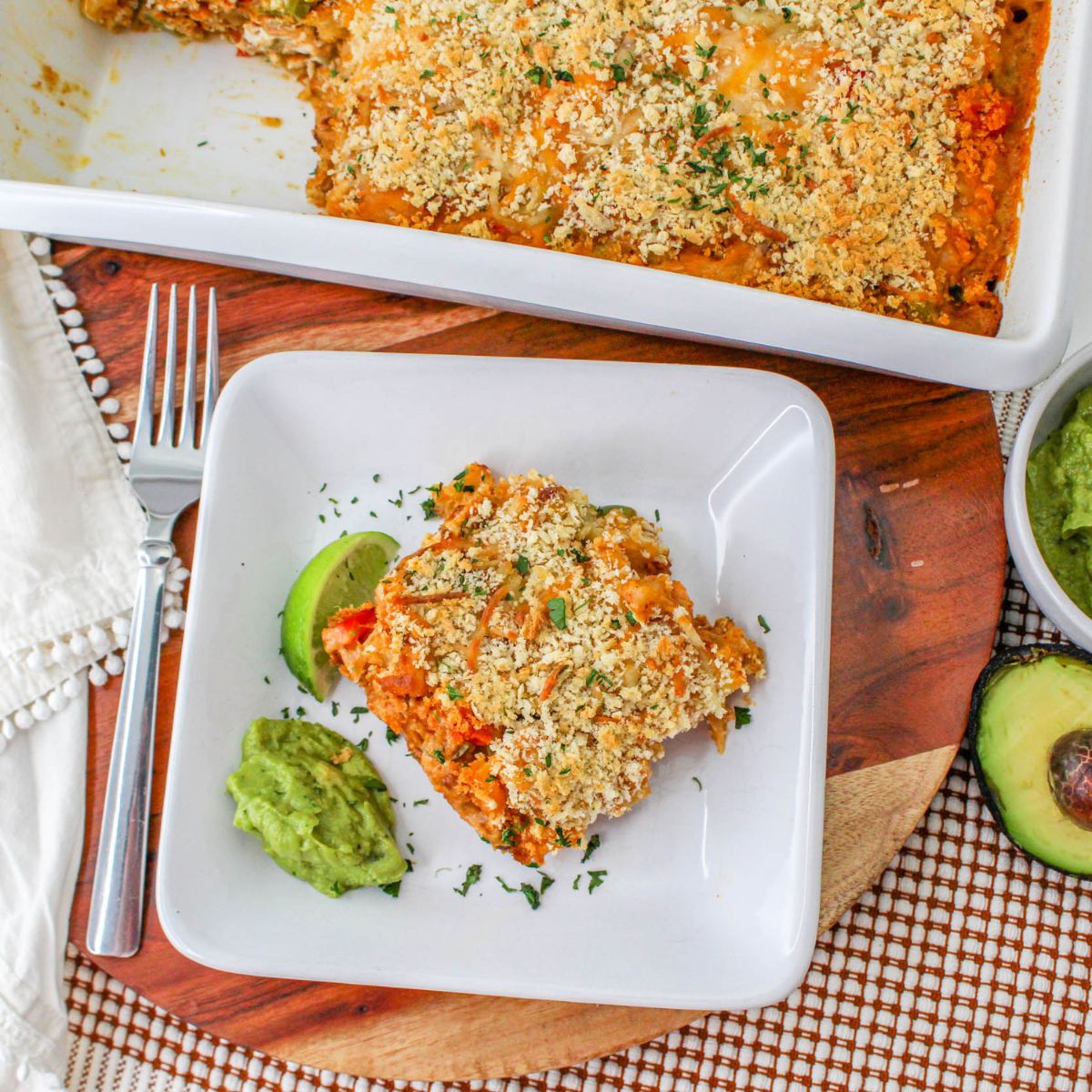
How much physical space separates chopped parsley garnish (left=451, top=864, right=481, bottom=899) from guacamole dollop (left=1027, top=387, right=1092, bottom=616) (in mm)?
1227

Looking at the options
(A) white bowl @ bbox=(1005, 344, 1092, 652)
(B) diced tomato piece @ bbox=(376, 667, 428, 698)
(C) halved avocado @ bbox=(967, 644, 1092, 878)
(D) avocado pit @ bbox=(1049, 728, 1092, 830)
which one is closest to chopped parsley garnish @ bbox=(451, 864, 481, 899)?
(B) diced tomato piece @ bbox=(376, 667, 428, 698)

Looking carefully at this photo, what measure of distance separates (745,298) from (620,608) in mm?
552

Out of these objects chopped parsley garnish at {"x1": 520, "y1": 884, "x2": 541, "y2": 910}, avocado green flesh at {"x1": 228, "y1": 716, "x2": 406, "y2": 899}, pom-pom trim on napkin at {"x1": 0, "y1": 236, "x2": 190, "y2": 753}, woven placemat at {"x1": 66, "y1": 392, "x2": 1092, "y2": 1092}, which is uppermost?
pom-pom trim on napkin at {"x1": 0, "y1": 236, "x2": 190, "y2": 753}

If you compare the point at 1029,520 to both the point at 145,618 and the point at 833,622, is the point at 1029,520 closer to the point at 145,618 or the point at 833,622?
the point at 833,622

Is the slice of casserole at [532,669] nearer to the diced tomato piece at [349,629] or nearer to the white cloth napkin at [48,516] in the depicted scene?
the diced tomato piece at [349,629]

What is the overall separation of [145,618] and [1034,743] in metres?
1.68

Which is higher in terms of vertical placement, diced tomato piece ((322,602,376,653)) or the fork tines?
the fork tines

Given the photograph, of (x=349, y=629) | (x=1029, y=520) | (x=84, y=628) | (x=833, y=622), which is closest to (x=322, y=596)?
(x=349, y=629)

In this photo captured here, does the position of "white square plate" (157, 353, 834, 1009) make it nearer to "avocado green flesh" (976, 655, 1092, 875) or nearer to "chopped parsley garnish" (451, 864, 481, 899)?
"chopped parsley garnish" (451, 864, 481, 899)

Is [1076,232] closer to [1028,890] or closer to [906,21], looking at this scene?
[906,21]

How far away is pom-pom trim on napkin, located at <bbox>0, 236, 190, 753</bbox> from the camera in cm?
228

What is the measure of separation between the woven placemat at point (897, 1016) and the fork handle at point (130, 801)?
18 cm

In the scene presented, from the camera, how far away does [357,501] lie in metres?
2.35

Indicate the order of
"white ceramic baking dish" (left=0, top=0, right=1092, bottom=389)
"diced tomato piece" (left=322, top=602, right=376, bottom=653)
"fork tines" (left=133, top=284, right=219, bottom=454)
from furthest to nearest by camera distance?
"fork tines" (left=133, top=284, right=219, bottom=454) → "diced tomato piece" (left=322, top=602, right=376, bottom=653) → "white ceramic baking dish" (left=0, top=0, right=1092, bottom=389)
